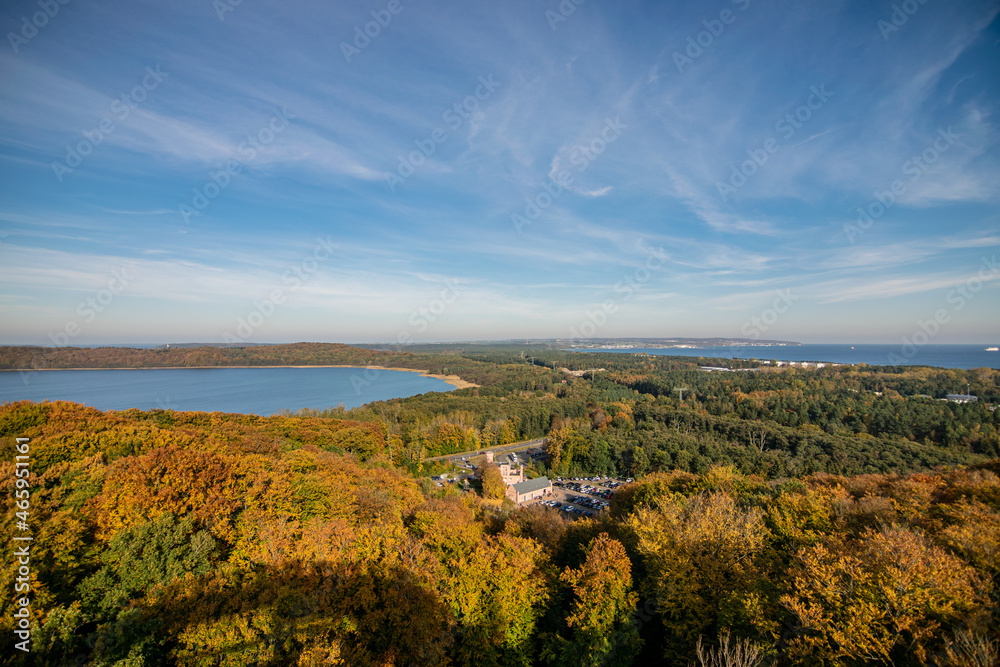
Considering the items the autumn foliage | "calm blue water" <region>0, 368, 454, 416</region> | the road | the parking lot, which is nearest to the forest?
the autumn foliage

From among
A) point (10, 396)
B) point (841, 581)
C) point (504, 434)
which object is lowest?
point (504, 434)

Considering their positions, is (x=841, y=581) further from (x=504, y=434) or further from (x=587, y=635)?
(x=504, y=434)

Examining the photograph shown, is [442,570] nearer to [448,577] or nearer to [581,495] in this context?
[448,577]

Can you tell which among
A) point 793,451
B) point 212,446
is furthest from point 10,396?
point 793,451

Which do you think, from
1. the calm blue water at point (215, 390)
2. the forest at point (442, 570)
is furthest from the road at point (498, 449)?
the calm blue water at point (215, 390)

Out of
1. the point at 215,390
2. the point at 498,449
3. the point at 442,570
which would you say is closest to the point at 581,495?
the point at 498,449
